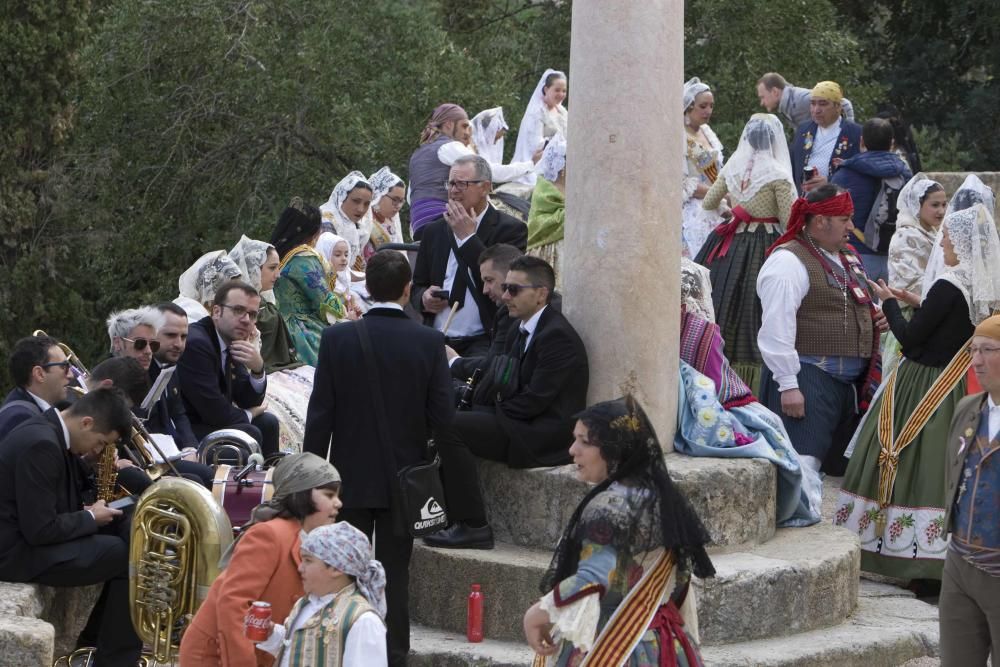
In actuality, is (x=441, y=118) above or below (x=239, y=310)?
above

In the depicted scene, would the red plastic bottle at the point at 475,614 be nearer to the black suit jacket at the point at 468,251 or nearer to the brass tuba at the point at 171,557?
the brass tuba at the point at 171,557

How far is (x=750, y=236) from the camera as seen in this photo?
989 centimetres

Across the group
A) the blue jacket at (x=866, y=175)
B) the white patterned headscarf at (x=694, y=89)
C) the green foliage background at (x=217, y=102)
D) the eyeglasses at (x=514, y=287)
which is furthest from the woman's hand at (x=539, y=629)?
the green foliage background at (x=217, y=102)

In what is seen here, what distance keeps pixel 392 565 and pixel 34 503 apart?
1346mm

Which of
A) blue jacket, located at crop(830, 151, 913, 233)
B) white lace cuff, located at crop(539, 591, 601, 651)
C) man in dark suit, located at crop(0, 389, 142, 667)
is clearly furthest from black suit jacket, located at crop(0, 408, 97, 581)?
blue jacket, located at crop(830, 151, 913, 233)

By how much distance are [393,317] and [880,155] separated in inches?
213

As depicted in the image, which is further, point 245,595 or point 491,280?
point 491,280

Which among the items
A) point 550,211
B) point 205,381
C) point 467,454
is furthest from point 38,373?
point 550,211

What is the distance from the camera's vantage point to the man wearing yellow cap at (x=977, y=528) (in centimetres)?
567

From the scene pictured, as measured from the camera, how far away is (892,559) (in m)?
7.91

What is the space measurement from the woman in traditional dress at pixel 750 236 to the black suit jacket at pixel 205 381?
3.22 metres

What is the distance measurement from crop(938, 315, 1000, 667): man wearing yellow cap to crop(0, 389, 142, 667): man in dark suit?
3.00 m

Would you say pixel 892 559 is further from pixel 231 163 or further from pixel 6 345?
pixel 6 345

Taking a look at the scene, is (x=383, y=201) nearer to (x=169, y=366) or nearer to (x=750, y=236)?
(x=750, y=236)
